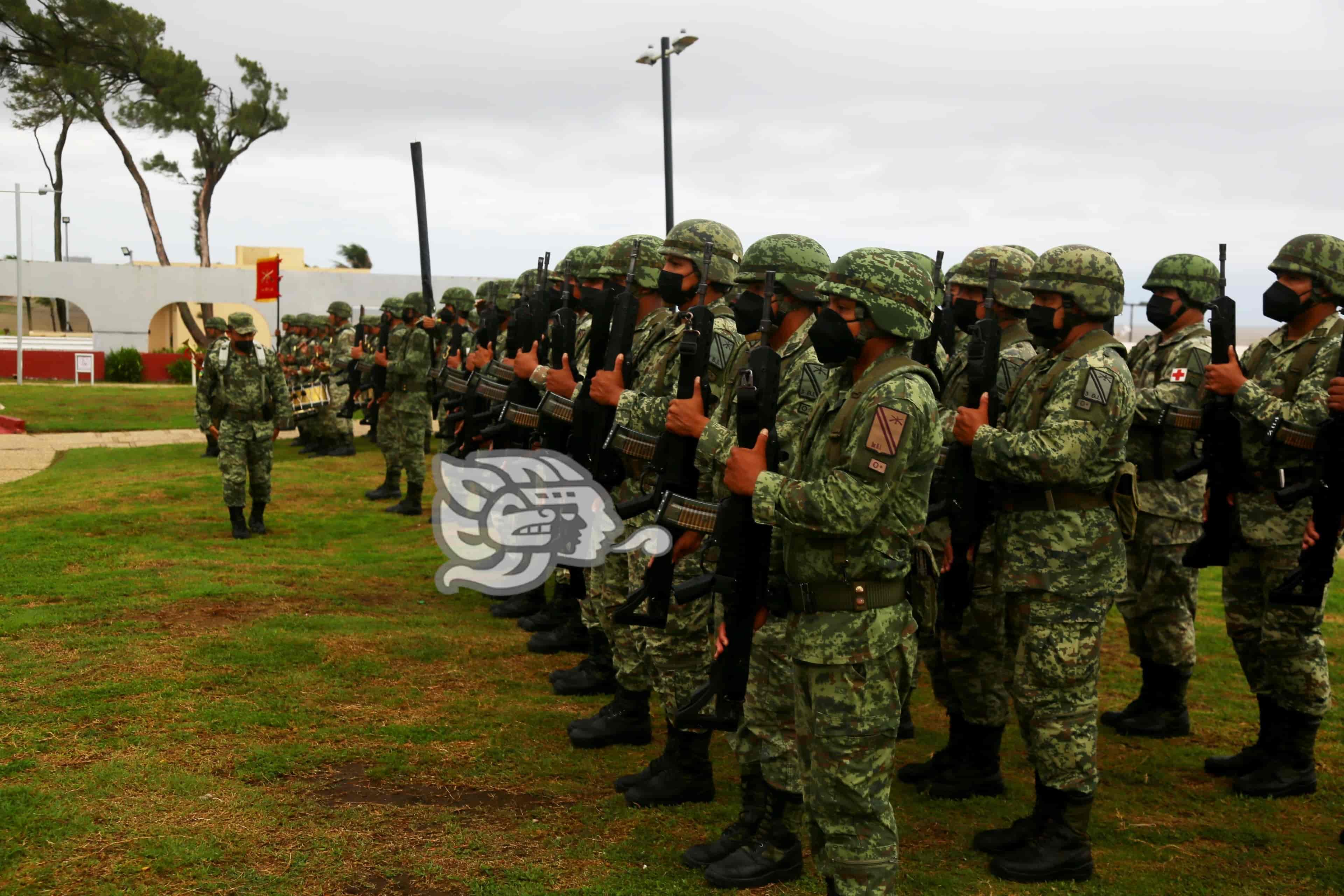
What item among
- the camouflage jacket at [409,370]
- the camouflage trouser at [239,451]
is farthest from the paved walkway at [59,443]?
the camouflage trouser at [239,451]

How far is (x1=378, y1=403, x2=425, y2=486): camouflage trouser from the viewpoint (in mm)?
13508

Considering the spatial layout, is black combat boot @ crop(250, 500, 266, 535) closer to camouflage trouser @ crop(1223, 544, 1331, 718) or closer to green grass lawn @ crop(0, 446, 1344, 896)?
green grass lawn @ crop(0, 446, 1344, 896)

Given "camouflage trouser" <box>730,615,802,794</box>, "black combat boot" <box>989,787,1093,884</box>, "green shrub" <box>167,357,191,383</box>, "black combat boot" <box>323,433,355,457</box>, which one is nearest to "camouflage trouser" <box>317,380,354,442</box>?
"black combat boot" <box>323,433,355,457</box>

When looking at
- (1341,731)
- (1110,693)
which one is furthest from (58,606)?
(1341,731)

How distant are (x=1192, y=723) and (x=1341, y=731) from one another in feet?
2.55

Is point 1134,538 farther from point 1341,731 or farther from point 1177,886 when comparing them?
point 1177,886

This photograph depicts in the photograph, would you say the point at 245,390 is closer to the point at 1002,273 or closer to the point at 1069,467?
the point at 1002,273

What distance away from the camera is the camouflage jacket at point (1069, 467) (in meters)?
4.50

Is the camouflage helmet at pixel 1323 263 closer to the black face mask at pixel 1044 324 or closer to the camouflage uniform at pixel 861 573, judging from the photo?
the black face mask at pixel 1044 324

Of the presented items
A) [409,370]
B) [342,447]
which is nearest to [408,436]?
[409,370]

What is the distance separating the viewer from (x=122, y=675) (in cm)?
680

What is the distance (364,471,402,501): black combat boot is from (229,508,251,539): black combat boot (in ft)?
8.74

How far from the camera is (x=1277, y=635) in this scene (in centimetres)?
550

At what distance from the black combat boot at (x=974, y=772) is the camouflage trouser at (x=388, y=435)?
31.5 feet
